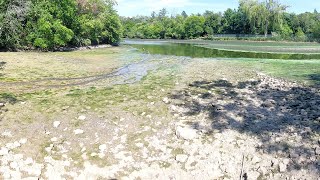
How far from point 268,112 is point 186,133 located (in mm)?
3656

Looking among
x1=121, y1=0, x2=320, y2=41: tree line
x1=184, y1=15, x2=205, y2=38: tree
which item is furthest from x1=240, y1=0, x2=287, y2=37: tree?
x1=184, y1=15, x2=205, y2=38: tree

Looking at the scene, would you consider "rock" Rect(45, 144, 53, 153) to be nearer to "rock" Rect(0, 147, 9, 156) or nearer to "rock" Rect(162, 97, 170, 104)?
"rock" Rect(0, 147, 9, 156)

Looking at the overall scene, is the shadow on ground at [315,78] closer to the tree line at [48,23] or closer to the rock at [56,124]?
the rock at [56,124]

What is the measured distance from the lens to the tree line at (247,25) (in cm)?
10400

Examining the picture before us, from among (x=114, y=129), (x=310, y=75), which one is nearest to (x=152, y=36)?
(x=310, y=75)

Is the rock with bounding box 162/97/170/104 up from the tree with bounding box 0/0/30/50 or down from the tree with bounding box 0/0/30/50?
down

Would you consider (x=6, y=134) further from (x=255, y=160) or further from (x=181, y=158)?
(x=255, y=160)

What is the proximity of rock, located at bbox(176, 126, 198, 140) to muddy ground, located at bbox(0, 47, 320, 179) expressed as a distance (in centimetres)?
3

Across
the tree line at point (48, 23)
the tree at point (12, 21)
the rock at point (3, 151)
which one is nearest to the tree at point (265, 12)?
the tree line at point (48, 23)

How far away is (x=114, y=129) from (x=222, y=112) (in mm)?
4018

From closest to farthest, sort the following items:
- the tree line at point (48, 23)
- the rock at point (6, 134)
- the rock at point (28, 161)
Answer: the rock at point (28, 161), the rock at point (6, 134), the tree line at point (48, 23)

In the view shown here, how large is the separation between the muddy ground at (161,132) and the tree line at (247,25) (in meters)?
84.9

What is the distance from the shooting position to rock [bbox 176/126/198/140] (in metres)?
8.96

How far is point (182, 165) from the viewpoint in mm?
7629
